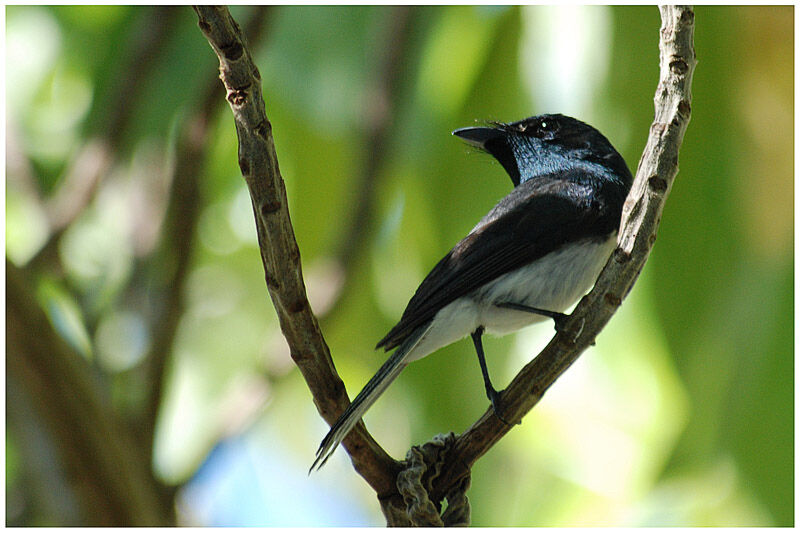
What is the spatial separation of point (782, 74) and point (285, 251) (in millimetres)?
2706

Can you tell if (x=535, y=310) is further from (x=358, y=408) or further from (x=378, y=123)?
(x=378, y=123)

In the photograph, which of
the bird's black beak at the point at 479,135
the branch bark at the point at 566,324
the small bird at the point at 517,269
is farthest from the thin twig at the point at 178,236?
the branch bark at the point at 566,324

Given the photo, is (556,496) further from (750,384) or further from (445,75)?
(445,75)

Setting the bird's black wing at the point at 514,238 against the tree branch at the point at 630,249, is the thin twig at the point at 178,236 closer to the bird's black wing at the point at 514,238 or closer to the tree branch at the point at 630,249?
the bird's black wing at the point at 514,238

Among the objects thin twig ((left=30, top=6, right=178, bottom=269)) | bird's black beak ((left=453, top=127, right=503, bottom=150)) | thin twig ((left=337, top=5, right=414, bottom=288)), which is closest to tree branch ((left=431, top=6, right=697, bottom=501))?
bird's black beak ((left=453, top=127, right=503, bottom=150))

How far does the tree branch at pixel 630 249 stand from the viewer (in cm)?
208

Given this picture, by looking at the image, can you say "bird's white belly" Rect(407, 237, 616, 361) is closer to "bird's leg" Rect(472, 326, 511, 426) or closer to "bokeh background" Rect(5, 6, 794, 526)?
"bird's leg" Rect(472, 326, 511, 426)

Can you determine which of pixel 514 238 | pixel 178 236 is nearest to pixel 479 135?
pixel 514 238

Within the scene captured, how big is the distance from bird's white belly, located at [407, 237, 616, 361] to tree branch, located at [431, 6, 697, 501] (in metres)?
0.74

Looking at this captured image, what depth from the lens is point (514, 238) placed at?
2941mm

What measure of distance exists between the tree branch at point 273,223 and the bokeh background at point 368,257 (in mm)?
1410

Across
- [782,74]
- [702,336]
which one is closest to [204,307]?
[702,336]

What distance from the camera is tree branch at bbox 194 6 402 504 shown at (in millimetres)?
1789

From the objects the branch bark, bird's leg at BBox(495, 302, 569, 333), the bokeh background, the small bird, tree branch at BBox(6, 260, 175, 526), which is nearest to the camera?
the branch bark
